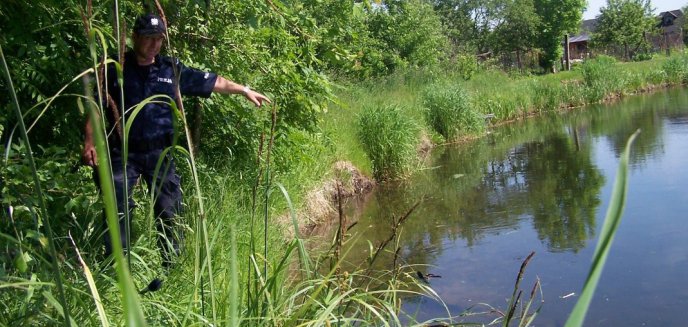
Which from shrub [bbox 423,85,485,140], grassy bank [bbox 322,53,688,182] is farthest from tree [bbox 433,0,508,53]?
shrub [bbox 423,85,485,140]

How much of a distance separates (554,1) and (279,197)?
114 feet

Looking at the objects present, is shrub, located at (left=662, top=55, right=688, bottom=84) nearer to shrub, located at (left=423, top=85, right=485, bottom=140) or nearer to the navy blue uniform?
shrub, located at (left=423, top=85, right=485, bottom=140)

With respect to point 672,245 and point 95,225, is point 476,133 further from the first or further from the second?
point 95,225

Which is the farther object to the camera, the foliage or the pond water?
the foliage

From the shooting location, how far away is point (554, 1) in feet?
121

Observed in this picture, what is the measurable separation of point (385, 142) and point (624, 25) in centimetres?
3543

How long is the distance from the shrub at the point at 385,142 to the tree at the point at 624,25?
33370 mm

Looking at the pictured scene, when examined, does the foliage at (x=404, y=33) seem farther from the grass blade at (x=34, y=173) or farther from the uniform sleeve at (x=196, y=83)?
the grass blade at (x=34, y=173)

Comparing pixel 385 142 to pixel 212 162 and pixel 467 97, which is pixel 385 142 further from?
pixel 467 97

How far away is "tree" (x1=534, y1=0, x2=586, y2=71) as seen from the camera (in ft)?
117

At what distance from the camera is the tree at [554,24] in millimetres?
35531

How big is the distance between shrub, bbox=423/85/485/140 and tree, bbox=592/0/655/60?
1153 inches

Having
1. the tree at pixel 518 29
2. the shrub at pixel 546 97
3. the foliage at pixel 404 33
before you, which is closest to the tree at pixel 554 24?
the tree at pixel 518 29

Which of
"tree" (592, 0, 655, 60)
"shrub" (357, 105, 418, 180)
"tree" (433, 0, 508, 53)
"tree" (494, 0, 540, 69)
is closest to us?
"shrub" (357, 105, 418, 180)
